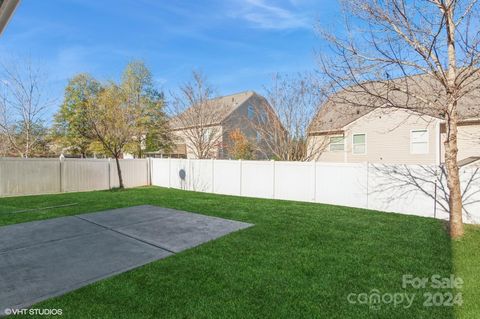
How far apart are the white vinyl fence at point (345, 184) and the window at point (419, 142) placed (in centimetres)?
599

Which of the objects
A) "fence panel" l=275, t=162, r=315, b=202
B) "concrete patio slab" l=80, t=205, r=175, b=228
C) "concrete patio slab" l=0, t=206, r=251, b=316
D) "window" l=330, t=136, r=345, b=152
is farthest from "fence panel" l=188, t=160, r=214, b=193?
"window" l=330, t=136, r=345, b=152

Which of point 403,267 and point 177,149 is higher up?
point 177,149

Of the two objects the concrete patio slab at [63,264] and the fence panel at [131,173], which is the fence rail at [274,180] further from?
the concrete patio slab at [63,264]

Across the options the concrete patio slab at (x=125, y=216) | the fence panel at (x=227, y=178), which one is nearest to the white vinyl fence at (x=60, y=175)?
the fence panel at (x=227, y=178)

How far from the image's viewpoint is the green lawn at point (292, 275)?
8.72 feet

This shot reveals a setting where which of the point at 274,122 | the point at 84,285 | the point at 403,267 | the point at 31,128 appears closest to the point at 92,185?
the point at 31,128

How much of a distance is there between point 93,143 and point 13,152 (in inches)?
208

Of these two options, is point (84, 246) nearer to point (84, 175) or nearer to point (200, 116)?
point (84, 175)

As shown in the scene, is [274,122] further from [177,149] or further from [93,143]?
[93,143]

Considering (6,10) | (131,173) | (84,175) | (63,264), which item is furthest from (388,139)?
(84,175)

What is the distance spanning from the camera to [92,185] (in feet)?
44.4

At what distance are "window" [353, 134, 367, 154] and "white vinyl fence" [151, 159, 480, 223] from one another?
239 inches

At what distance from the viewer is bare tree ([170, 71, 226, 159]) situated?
18.7 meters

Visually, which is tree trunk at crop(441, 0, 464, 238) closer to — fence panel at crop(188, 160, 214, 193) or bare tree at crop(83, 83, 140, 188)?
fence panel at crop(188, 160, 214, 193)
